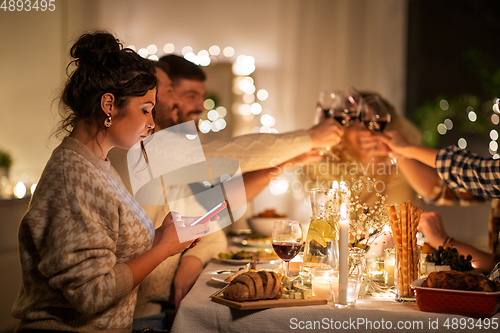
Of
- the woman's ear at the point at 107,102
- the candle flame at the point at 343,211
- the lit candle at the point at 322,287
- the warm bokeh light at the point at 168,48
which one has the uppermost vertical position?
the warm bokeh light at the point at 168,48

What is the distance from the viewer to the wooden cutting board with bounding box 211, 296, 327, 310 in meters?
0.98

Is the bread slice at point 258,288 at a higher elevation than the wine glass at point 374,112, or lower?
lower

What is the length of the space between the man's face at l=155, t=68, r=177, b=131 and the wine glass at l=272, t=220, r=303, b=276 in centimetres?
87

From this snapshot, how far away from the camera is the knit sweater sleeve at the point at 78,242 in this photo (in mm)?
962

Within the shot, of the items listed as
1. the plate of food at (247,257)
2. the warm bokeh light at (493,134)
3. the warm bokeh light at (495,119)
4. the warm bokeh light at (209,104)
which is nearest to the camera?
the plate of food at (247,257)

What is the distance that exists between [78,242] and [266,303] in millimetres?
466

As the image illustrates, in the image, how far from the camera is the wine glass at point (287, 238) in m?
1.13

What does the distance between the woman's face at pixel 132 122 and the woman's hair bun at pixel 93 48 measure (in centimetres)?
14

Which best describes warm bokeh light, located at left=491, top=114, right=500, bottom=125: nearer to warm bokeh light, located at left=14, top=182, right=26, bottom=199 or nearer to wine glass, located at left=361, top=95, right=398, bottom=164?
wine glass, located at left=361, top=95, right=398, bottom=164

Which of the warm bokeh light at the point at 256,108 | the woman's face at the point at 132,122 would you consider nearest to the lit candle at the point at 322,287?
the woman's face at the point at 132,122

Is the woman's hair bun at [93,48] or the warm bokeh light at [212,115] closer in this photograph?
the woman's hair bun at [93,48]

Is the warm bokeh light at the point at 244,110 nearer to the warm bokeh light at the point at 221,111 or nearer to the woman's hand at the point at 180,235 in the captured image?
the warm bokeh light at the point at 221,111

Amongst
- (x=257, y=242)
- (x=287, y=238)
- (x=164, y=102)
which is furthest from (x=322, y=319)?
(x=164, y=102)

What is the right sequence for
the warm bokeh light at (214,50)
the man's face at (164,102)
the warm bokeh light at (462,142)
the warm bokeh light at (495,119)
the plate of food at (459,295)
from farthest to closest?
the warm bokeh light at (214,50) → the warm bokeh light at (462,142) → the warm bokeh light at (495,119) → the man's face at (164,102) → the plate of food at (459,295)
